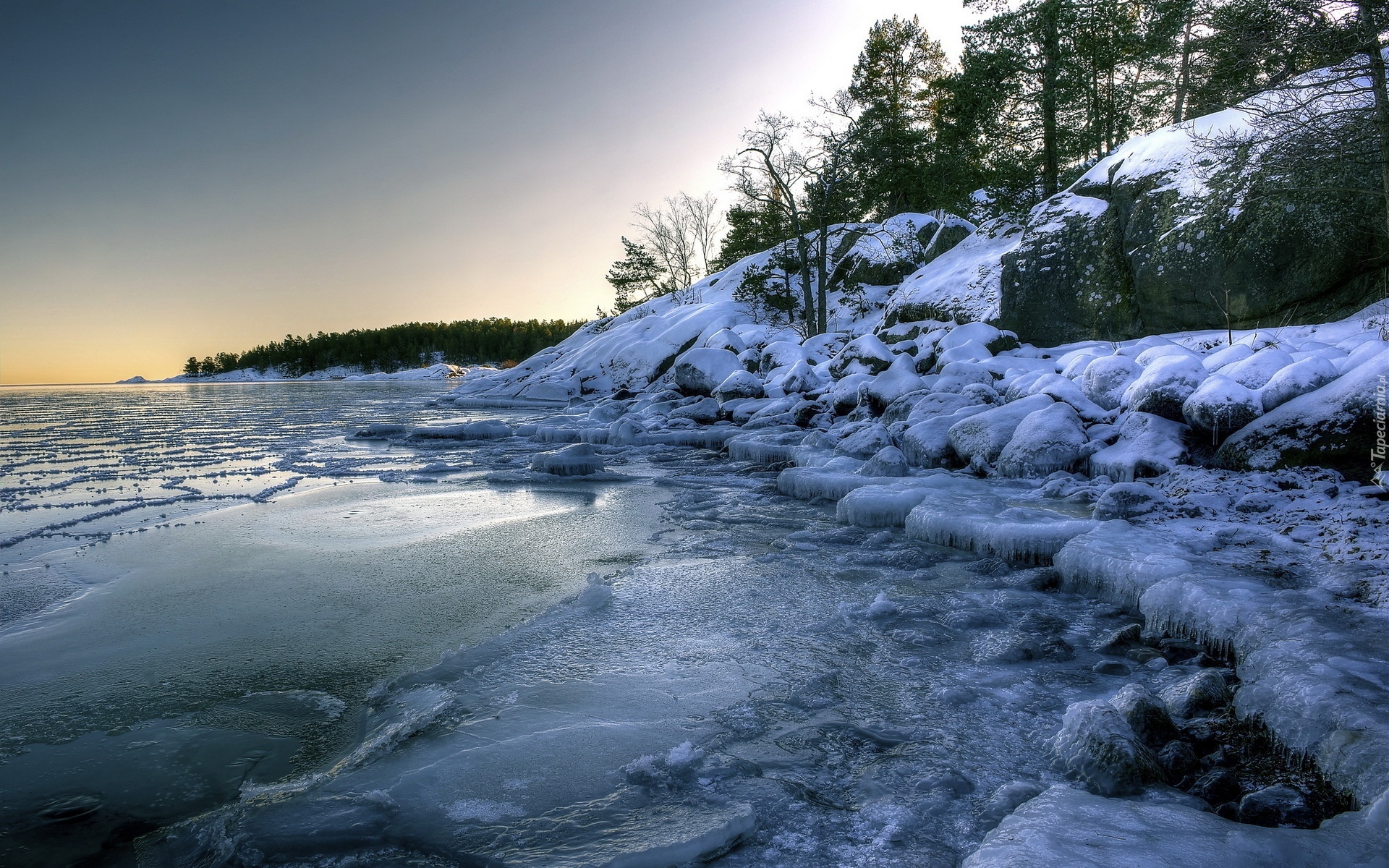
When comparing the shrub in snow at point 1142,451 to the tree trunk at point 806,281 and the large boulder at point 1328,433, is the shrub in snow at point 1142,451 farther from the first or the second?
the tree trunk at point 806,281

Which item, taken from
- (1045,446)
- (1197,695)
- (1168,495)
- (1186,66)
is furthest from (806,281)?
(1197,695)

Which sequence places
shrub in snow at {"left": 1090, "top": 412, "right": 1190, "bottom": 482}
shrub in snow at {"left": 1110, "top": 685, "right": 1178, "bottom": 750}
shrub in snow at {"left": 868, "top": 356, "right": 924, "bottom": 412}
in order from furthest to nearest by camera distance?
shrub in snow at {"left": 868, "top": 356, "right": 924, "bottom": 412} → shrub in snow at {"left": 1090, "top": 412, "right": 1190, "bottom": 482} → shrub in snow at {"left": 1110, "top": 685, "right": 1178, "bottom": 750}

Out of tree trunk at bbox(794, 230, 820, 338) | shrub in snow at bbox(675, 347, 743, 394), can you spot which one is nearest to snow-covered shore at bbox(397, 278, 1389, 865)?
shrub in snow at bbox(675, 347, 743, 394)

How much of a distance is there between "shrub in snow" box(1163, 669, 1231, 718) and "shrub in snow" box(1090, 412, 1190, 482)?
12.4 feet

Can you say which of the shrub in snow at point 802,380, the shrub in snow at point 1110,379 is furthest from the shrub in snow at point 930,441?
the shrub in snow at point 802,380

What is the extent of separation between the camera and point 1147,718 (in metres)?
2.46

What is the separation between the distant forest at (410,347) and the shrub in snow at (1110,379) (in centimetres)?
8725

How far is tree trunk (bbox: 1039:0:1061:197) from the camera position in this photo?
55.3 ft

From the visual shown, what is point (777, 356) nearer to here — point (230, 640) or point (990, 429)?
point (990, 429)

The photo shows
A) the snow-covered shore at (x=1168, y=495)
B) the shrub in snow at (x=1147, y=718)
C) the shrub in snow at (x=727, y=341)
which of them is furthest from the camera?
the shrub in snow at (x=727, y=341)

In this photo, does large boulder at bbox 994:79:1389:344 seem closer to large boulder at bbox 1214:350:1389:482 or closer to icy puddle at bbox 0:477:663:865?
large boulder at bbox 1214:350:1389:482

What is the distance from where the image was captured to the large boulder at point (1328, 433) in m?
4.94

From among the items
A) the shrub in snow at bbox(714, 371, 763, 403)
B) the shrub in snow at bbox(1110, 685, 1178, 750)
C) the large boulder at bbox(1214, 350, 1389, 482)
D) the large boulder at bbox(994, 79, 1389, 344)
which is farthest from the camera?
the shrub in snow at bbox(714, 371, 763, 403)

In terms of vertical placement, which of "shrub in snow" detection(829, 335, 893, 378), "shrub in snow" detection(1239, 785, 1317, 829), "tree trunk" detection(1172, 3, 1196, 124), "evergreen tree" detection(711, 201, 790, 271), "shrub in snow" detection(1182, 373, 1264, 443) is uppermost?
"evergreen tree" detection(711, 201, 790, 271)
